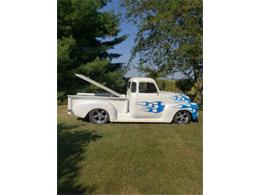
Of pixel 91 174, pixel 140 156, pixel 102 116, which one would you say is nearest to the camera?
pixel 91 174

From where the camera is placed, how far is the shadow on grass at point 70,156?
13.1 ft

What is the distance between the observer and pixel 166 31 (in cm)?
452

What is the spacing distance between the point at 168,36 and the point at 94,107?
4.57 ft

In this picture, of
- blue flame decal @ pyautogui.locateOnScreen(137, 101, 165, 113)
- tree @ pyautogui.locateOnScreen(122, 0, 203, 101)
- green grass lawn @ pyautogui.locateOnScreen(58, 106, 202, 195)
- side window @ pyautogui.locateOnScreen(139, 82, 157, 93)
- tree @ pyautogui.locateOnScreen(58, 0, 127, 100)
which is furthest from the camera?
blue flame decal @ pyautogui.locateOnScreen(137, 101, 165, 113)

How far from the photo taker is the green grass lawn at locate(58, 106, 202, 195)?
3.97 meters

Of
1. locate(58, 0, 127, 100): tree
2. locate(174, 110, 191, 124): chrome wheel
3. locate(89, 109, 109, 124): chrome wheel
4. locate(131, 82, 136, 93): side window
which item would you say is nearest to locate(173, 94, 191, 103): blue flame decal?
locate(174, 110, 191, 124): chrome wheel

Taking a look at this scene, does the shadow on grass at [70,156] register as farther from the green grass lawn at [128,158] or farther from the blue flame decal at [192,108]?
the blue flame decal at [192,108]

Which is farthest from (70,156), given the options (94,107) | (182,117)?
(182,117)

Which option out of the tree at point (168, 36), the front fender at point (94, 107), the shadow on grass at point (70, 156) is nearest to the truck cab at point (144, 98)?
the tree at point (168, 36)

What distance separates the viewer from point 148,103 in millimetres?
4902

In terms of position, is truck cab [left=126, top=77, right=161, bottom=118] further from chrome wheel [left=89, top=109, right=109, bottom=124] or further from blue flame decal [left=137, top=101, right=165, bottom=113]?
chrome wheel [left=89, top=109, right=109, bottom=124]
